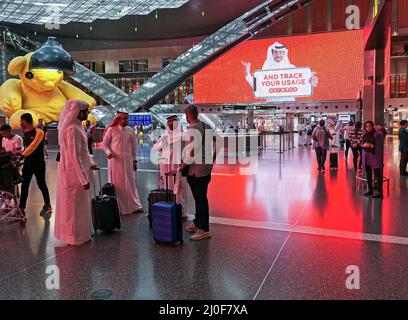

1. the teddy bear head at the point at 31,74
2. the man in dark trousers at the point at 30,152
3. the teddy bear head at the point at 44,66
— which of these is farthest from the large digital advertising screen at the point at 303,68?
the man in dark trousers at the point at 30,152

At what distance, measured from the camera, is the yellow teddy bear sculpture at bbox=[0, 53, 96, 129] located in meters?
19.8

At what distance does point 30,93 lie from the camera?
21250mm

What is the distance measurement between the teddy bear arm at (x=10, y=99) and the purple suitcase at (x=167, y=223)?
18.0 m

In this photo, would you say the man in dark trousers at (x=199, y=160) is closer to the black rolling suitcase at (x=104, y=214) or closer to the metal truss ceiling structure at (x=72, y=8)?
the black rolling suitcase at (x=104, y=214)

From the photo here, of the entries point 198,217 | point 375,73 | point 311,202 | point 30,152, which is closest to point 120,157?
point 30,152

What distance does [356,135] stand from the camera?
30.7ft

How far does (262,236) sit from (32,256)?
8.78 ft

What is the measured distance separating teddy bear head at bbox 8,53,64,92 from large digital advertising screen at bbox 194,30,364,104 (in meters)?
13.7

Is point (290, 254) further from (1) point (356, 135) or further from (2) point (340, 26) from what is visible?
(2) point (340, 26)

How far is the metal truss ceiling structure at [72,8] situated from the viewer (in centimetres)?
2811

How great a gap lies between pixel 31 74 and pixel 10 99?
5.74 feet

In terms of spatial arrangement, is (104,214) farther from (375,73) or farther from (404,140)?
(404,140)

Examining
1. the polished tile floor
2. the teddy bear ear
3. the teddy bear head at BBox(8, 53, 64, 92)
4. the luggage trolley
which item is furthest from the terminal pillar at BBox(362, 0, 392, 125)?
the teddy bear ear

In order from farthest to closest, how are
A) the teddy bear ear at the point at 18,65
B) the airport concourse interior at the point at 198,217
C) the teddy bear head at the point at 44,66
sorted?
the teddy bear ear at the point at 18,65, the teddy bear head at the point at 44,66, the airport concourse interior at the point at 198,217
